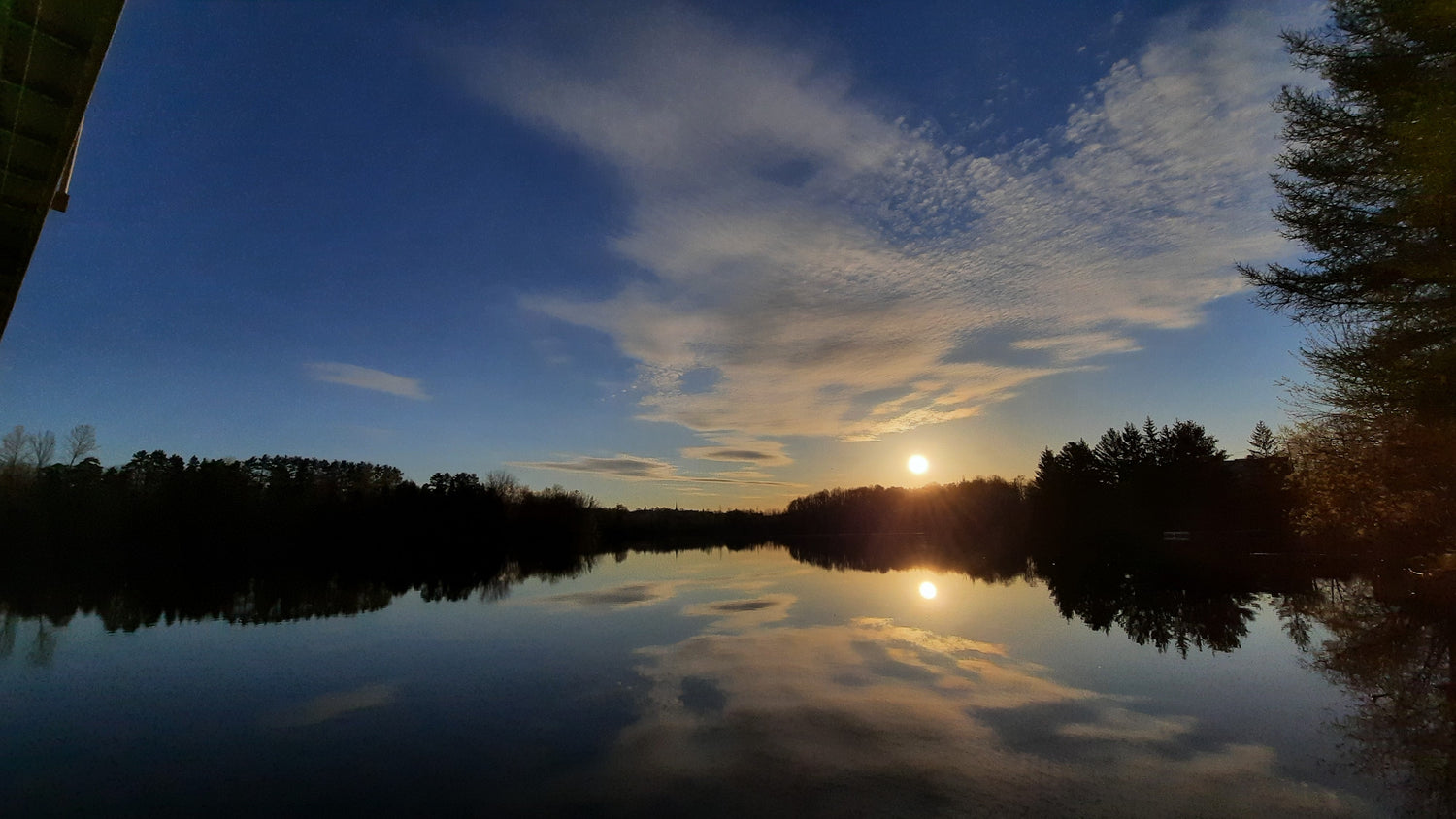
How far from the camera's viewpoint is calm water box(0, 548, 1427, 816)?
26.4ft

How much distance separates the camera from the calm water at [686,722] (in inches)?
317

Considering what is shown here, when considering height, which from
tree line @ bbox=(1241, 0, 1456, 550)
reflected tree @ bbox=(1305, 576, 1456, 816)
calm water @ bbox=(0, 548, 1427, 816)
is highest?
tree line @ bbox=(1241, 0, 1456, 550)

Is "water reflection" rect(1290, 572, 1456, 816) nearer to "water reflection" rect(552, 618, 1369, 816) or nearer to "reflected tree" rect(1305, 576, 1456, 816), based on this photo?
"reflected tree" rect(1305, 576, 1456, 816)

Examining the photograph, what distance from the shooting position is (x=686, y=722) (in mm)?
11195

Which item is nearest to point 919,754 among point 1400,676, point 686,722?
point 686,722

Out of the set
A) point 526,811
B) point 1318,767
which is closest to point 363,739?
point 526,811

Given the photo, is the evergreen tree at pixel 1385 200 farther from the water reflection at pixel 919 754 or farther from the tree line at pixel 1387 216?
the water reflection at pixel 919 754

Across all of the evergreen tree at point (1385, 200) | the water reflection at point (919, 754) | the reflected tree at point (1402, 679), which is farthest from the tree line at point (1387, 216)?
the water reflection at point (919, 754)

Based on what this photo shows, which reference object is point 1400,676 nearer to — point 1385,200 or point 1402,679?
point 1402,679

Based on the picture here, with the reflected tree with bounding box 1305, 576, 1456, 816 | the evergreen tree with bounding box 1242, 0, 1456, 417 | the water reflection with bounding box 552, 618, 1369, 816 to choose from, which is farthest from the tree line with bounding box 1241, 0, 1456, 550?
the water reflection with bounding box 552, 618, 1369, 816

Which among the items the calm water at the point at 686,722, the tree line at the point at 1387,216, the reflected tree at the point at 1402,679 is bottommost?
the calm water at the point at 686,722

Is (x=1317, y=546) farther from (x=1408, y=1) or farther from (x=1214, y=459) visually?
(x=1408, y=1)

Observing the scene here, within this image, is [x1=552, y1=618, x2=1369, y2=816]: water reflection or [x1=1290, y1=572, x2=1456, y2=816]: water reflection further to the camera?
[x1=1290, y1=572, x2=1456, y2=816]: water reflection

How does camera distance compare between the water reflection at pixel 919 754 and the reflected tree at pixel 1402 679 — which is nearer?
the water reflection at pixel 919 754
